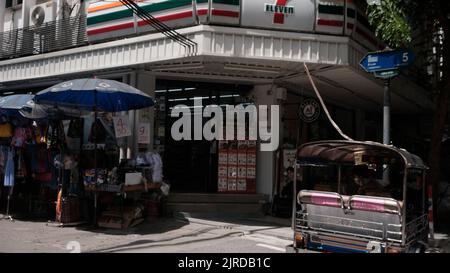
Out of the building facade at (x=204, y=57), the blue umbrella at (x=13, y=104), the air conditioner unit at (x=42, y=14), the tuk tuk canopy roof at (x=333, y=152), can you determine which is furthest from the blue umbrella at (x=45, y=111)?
the tuk tuk canopy roof at (x=333, y=152)

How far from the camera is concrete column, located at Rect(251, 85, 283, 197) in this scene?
12852 mm

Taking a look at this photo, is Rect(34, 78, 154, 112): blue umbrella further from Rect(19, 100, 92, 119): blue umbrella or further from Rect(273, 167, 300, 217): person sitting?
Rect(273, 167, 300, 217): person sitting

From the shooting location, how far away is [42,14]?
47.2 ft

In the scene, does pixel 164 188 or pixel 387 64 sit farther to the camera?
pixel 164 188

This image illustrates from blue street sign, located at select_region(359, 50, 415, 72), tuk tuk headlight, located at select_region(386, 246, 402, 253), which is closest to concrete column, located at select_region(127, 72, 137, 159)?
blue street sign, located at select_region(359, 50, 415, 72)

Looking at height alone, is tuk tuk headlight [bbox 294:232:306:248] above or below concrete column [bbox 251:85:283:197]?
below

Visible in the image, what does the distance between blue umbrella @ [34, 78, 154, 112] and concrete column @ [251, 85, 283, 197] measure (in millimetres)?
3665

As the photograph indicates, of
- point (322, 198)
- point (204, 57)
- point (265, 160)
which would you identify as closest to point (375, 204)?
point (322, 198)

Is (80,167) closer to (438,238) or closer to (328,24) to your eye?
(328,24)

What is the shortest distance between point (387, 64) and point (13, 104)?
7.68 m

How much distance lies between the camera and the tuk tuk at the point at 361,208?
20.6 ft

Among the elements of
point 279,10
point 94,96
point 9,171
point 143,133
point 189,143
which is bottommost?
point 9,171

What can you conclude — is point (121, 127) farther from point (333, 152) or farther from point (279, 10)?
point (333, 152)

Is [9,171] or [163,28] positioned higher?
[163,28]
